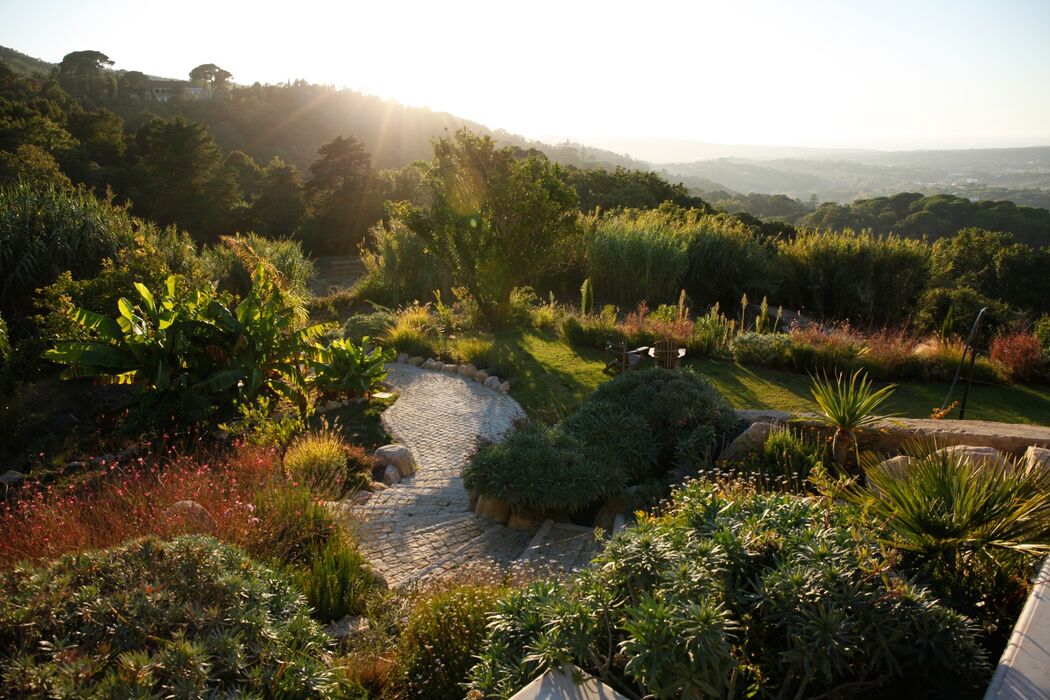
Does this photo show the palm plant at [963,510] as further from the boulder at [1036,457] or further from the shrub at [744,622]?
the boulder at [1036,457]

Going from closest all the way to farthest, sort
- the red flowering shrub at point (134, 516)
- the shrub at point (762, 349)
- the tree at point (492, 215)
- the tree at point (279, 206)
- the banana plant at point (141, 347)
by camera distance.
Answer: the red flowering shrub at point (134, 516) → the banana plant at point (141, 347) → the shrub at point (762, 349) → the tree at point (492, 215) → the tree at point (279, 206)

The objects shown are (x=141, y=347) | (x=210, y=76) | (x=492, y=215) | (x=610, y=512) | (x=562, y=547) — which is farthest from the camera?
(x=210, y=76)

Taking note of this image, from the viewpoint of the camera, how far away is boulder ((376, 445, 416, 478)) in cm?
605

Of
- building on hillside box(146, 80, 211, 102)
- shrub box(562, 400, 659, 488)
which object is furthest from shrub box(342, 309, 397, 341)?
building on hillside box(146, 80, 211, 102)

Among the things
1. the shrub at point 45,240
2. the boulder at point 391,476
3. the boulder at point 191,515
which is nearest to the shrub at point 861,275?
the boulder at point 391,476

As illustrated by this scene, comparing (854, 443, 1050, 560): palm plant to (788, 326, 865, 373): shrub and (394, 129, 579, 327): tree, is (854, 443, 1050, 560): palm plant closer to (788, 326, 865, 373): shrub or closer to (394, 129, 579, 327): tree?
(788, 326, 865, 373): shrub

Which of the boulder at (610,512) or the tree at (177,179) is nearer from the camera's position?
the boulder at (610,512)

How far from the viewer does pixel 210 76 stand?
251ft

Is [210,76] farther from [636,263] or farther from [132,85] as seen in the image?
[636,263]

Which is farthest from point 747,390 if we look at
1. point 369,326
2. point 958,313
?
point 369,326

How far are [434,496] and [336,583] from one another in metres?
1.95

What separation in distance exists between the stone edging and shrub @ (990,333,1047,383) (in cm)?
698

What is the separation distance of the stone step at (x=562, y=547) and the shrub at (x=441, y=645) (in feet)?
3.07

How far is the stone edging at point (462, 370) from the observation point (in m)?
8.52
